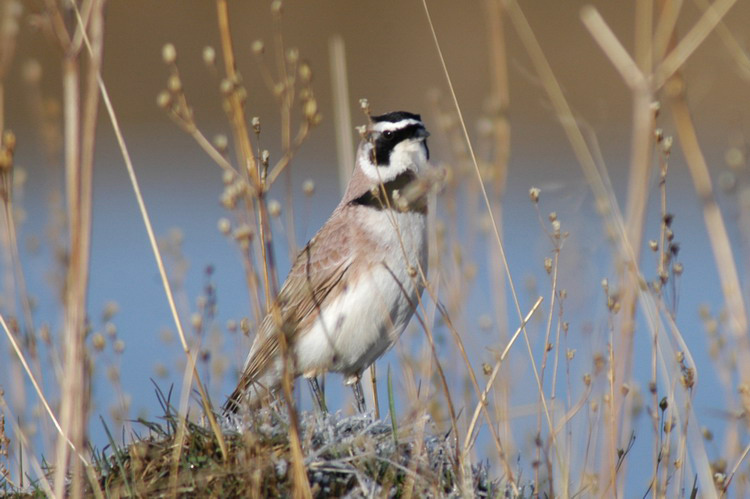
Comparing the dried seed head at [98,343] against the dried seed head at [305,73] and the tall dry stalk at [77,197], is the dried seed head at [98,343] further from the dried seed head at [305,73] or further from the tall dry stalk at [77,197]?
the dried seed head at [305,73]

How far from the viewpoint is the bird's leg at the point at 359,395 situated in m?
5.80

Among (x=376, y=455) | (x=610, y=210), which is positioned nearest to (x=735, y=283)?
(x=610, y=210)

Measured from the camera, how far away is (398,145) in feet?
19.5

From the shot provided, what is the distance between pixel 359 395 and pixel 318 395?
0.81 meters

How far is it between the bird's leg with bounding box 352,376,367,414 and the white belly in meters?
0.21

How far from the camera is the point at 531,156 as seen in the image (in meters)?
15.2

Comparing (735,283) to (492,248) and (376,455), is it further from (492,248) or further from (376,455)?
(492,248)

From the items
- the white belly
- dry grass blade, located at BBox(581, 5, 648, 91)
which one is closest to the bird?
the white belly

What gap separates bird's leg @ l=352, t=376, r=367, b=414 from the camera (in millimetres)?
5797

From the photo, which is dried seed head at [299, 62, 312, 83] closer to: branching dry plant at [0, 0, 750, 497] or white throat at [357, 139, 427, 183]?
branching dry plant at [0, 0, 750, 497]

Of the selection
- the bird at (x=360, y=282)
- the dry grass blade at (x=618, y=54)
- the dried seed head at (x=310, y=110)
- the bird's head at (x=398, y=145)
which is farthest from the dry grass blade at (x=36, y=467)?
the dry grass blade at (x=618, y=54)

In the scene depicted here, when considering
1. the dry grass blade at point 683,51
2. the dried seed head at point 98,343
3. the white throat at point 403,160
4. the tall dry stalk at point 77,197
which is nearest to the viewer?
the tall dry stalk at point 77,197

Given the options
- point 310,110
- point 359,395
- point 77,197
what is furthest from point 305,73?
point 359,395

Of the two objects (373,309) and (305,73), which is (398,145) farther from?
(305,73)
